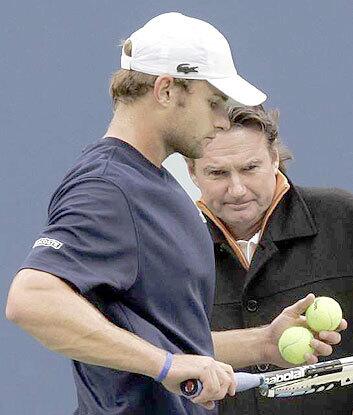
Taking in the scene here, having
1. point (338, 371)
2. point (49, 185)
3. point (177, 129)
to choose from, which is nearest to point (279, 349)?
point (338, 371)

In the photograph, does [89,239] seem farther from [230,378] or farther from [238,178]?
[238,178]

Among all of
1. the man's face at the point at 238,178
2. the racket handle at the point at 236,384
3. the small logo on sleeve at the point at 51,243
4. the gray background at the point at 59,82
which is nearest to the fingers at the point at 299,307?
the racket handle at the point at 236,384

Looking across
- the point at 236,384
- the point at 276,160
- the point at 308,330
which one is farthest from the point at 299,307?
the point at 276,160

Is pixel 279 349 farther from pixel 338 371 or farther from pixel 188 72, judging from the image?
pixel 188 72

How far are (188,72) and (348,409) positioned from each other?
0.86 meters

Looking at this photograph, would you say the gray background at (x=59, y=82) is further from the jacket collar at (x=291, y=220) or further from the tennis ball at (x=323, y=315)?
the tennis ball at (x=323, y=315)

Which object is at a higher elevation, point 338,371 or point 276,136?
point 276,136

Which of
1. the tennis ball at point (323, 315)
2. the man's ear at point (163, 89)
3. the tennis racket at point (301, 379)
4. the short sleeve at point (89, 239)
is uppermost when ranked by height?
the man's ear at point (163, 89)

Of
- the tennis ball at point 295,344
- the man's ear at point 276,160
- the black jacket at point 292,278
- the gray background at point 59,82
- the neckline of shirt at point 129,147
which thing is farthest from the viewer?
the gray background at point 59,82

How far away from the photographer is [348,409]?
2689 mm

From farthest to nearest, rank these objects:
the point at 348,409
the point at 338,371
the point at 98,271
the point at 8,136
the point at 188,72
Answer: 1. the point at 8,136
2. the point at 348,409
3. the point at 338,371
4. the point at 188,72
5. the point at 98,271

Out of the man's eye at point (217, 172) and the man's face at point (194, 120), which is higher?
the man's face at point (194, 120)

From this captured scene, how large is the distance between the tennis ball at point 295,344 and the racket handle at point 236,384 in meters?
0.15

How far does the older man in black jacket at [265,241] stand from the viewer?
2.70 meters
